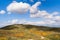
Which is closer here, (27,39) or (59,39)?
(27,39)

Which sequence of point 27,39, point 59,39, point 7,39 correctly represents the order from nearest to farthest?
point 7,39 < point 27,39 < point 59,39

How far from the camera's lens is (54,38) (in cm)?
12850

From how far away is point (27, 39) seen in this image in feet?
382

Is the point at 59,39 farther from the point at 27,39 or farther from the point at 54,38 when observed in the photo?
the point at 27,39

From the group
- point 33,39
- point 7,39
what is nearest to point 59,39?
point 33,39

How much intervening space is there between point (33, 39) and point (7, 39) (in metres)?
22.1

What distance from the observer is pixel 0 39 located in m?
106

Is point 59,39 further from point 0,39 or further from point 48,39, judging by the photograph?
point 0,39

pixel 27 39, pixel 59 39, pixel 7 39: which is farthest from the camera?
pixel 59 39

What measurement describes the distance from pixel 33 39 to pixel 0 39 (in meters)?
26.0

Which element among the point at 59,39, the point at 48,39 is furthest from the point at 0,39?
the point at 59,39

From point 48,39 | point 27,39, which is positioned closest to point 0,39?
point 27,39

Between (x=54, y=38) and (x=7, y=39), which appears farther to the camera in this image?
(x=54, y=38)

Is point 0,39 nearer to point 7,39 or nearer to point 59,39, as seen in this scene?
point 7,39
